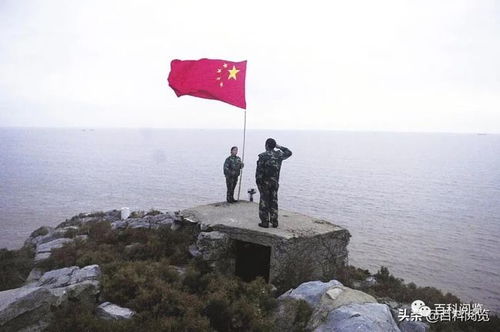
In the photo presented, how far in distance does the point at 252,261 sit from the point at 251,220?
1.53m

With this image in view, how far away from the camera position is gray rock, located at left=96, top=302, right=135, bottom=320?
A: 24.5ft

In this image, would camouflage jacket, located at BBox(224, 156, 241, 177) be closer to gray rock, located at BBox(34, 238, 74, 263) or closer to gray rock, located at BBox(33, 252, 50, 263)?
gray rock, located at BBox(34, 238, 74, 263)

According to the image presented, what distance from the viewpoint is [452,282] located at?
26.7 meters

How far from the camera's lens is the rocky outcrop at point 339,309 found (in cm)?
720

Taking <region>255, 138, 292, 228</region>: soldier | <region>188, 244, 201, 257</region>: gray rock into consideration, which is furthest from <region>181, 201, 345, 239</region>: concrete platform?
<region>255, 138, 292, 228</region>: soldier

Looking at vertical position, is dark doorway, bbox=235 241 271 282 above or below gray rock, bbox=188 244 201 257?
below

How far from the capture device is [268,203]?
1167 centimetres

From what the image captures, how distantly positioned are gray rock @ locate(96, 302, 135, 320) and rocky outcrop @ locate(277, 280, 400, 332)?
3.25 meters

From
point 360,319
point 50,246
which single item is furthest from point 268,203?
point 50,246

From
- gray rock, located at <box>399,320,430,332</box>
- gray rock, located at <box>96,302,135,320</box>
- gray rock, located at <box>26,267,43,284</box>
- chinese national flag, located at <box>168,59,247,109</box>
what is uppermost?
chinese national flag, located at <box>168,59,247,109</box>

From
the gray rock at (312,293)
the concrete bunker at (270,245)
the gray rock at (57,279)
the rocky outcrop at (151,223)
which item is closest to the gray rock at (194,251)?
the concrete bunker at (270,245)

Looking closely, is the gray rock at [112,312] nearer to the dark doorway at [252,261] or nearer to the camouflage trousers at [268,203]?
the dark doorway at [252,261]

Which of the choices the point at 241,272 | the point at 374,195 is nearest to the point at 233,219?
the point at 241,272

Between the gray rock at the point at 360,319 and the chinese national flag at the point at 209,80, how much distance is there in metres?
8.77
